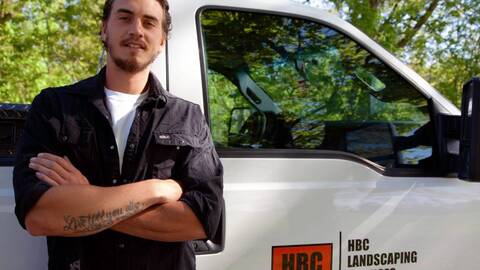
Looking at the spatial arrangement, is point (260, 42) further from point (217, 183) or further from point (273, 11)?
point (217, 183)

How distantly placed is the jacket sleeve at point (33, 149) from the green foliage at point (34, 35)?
7358mm

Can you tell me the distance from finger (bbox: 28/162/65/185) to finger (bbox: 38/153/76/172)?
0.03m

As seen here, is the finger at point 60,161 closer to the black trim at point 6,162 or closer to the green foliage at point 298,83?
the black trim at point 6,162

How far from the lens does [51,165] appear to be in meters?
1.48

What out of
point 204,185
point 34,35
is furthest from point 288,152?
point 34,35

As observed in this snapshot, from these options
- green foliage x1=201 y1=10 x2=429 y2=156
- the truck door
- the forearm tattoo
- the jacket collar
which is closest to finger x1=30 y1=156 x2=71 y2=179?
the forearm tattoo

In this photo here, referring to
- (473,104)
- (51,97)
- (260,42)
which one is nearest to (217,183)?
(51,97)

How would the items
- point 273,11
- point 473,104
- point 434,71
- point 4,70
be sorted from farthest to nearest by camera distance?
point 434,71 < point 4,70 < point 273,11 < point 473,104

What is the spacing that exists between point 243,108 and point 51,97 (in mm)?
927

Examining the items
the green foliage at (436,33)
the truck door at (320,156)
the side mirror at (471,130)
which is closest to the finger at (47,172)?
the truck door at (320,156)

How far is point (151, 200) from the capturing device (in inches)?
59.1

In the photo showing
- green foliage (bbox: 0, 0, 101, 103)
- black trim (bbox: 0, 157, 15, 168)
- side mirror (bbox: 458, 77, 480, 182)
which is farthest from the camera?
green foliage (bbox: 0, 0, 101, 103)

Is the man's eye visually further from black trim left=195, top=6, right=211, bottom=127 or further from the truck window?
the truck window

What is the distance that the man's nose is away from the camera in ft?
5.38
